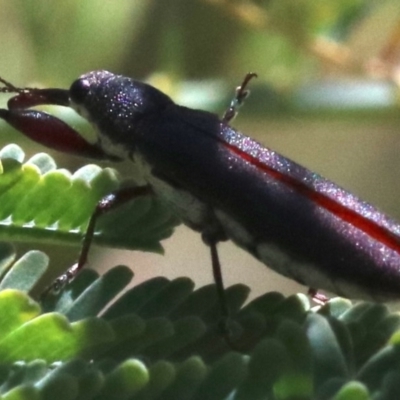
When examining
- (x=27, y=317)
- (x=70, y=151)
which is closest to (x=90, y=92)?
(x=70, y=151)

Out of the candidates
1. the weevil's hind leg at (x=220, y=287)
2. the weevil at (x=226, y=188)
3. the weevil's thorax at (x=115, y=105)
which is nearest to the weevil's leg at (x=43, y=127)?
the weevil at (x=226, y=188)

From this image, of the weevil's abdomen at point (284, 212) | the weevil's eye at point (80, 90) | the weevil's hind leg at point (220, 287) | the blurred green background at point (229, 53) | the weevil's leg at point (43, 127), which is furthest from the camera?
the blurred green background at point (229, 53)

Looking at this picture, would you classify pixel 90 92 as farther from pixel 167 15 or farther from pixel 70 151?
pixel 167 15

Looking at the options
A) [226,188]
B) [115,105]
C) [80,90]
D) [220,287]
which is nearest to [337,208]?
[226,188]

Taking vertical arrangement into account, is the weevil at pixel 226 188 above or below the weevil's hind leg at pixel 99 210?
above

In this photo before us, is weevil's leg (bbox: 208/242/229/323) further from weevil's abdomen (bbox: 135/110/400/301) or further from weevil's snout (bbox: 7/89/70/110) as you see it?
weevil's snout (bbox: 7/89/70/110)

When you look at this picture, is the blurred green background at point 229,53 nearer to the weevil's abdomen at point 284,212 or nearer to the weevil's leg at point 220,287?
the weevil's abdomen at point 284,212

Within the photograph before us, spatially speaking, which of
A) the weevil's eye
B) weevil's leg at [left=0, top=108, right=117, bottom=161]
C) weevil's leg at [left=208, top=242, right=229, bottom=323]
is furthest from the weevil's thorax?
weevil's leg at [left=208, top=242, right=229, bottom=323]

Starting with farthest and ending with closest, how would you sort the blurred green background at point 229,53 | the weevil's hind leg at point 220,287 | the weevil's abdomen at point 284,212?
the blurred green background at point 229,53, the weevil's abdomen at point 284,212, the weevil's hind leg at point 220,287
